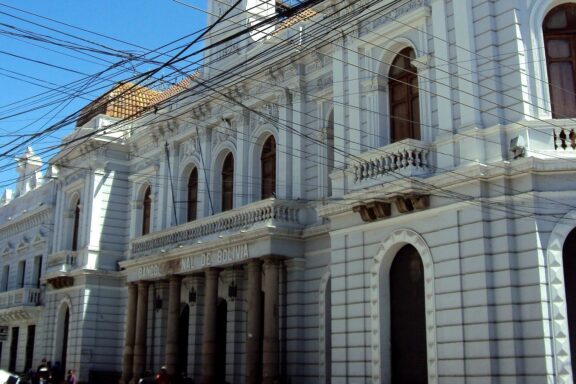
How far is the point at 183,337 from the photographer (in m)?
28.8

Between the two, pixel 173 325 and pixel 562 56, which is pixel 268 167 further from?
pixel 562 56

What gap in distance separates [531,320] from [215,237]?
12222 millimetres

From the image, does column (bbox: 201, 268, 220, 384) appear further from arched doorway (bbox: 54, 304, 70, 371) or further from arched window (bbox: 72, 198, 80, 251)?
arched window (bbox: 72, 198, 80, 251)

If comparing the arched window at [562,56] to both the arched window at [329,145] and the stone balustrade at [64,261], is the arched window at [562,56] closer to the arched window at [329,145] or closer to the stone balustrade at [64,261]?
the arched window at [329,145]

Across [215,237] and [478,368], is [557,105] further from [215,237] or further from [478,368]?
[215,237]

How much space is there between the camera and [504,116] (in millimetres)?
16688

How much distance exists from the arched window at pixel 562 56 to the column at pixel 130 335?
18.5m

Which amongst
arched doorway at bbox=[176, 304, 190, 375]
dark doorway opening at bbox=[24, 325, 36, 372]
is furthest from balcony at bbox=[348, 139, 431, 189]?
dark doorway opening at bbox=[24, 325, 36, 372]

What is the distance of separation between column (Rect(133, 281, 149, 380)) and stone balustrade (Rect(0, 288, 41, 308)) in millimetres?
11232

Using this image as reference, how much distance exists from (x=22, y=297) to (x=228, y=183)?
16.1 meters

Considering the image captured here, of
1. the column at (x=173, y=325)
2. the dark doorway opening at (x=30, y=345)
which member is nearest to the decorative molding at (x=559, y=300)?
the column at (x=173, y=325)

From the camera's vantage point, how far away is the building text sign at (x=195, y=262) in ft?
78.8

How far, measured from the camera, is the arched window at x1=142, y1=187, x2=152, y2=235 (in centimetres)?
3328

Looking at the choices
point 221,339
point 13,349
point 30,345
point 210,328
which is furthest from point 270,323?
point 13,349
